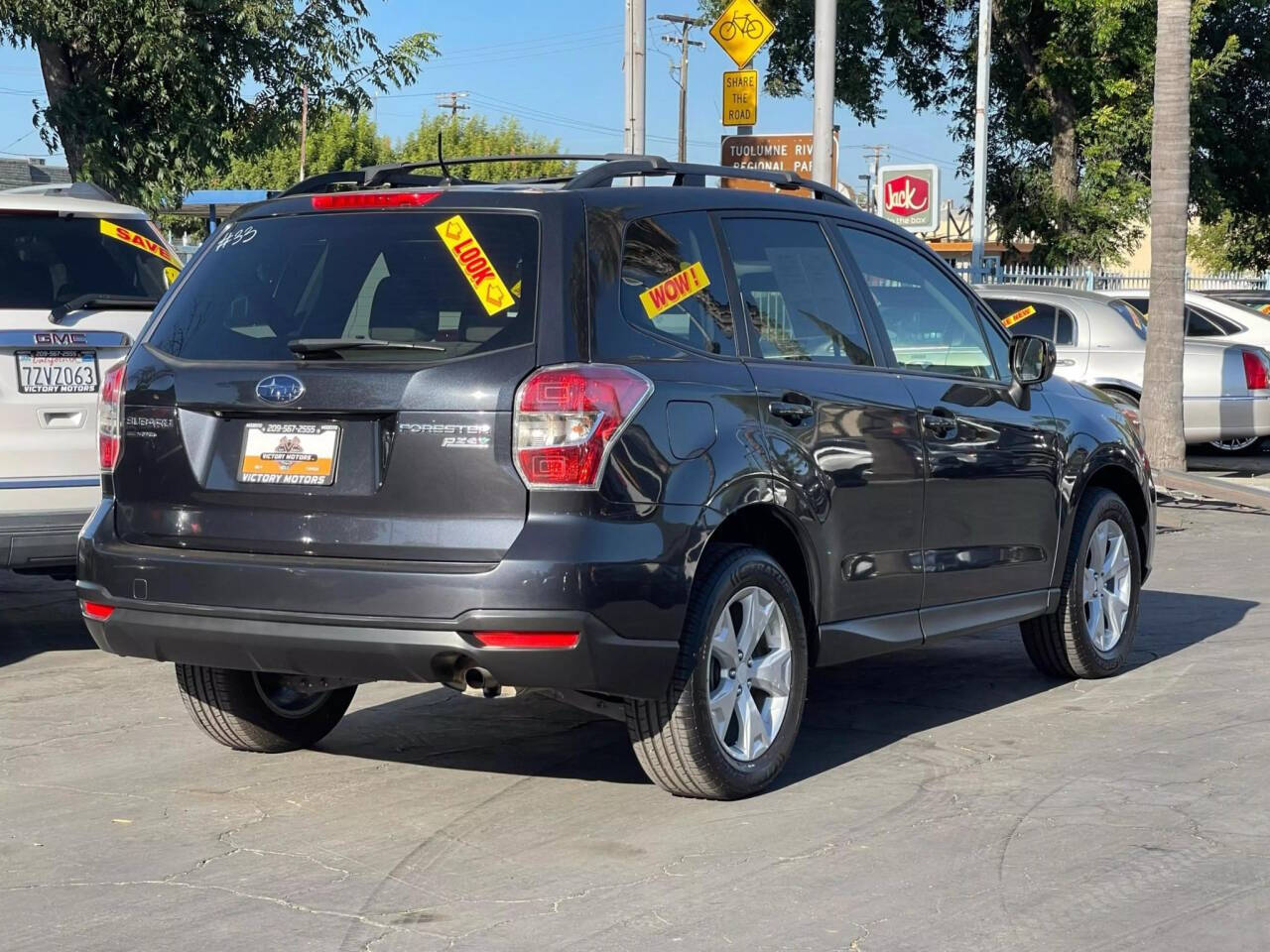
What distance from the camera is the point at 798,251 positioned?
598cm

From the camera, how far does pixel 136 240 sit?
8195mm

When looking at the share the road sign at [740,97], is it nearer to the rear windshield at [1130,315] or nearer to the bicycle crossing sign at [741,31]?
the bicycle crossing sign at [741,31]

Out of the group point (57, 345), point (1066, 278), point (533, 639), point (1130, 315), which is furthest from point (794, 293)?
point (1066, 278)

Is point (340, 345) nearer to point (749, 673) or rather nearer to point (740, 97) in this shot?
point (749, 673)

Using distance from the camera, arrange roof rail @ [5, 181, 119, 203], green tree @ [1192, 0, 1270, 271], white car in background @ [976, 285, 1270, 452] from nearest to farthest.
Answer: roof rail @ [5, 181, 119, 203], white car in background @ [976, 285, 1270, 452], green tree @ [1192, 0, 1270, 271]

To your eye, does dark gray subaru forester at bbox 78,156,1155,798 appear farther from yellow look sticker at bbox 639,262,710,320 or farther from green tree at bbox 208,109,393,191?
green tree at bbox 208,109,393,191

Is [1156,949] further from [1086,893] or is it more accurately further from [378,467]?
[378,467]

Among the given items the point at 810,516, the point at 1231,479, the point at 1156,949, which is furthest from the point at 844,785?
the point at 1231,479

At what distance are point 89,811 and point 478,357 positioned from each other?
5.98 feet

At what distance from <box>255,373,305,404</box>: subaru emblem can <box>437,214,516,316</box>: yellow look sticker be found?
1.81 ft

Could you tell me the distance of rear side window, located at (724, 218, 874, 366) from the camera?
568 centimetres

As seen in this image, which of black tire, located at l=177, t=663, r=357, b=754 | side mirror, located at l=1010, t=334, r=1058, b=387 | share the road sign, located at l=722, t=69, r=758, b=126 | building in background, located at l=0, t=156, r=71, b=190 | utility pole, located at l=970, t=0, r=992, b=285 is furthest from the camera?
utility pole, located at l=970, t=0, r=992, b=285

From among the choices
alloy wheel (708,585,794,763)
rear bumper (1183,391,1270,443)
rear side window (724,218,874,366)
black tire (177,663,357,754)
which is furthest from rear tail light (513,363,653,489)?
rear bumper (1183,391,1270,443)

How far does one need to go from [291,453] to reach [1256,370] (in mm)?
14057
